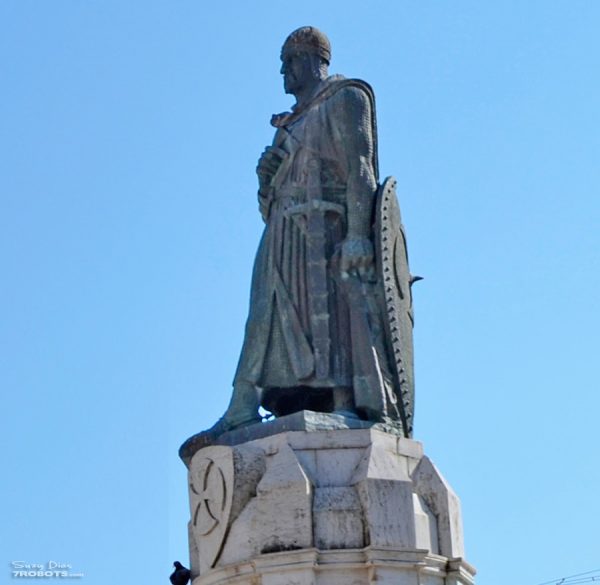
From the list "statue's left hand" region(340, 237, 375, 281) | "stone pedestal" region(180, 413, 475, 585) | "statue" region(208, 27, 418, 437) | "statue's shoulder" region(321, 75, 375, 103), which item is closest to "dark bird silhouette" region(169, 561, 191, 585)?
"stone pedestal" region(180, 413, 475, 585)

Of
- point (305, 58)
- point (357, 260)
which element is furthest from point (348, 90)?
point (357, 260)

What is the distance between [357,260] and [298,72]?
2552 millimetres

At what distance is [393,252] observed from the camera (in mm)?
17734

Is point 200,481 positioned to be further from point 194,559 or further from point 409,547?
point 409,547

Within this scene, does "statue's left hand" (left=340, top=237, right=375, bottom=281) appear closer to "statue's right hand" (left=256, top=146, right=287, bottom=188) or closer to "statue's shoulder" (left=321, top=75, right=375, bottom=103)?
"statue's right hand" (left=256, top=146, right=287, bottom=188)

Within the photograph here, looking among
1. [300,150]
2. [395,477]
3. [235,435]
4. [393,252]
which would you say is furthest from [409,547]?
[300,150]

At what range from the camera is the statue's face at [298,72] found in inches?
732

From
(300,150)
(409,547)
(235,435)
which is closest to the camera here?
(409,547)

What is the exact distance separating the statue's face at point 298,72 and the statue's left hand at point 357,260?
7.11ft

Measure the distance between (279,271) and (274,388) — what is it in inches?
50.9

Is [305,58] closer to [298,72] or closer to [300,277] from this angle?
[298,72]

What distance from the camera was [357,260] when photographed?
683 inches

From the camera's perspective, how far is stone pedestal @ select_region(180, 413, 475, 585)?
15492mm

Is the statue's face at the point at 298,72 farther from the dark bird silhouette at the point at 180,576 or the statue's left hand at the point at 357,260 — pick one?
the dark bird silhouette at the point at 180,576
